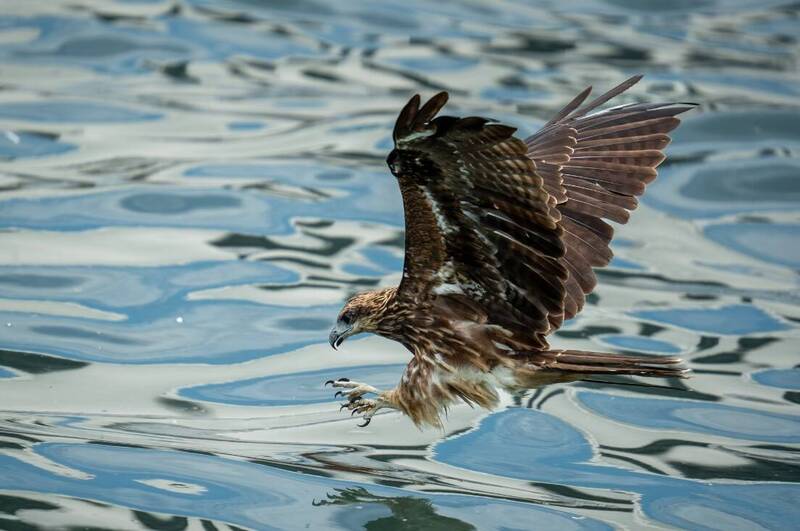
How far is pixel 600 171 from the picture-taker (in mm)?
7137

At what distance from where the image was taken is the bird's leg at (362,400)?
23.0ft

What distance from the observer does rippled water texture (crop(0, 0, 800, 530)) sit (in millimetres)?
6480

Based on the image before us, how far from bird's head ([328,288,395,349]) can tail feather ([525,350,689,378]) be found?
38.0 inches

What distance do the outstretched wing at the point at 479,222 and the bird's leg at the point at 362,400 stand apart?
1.85 feet

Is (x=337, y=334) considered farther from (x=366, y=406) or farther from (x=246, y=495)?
(x=246, y=495)

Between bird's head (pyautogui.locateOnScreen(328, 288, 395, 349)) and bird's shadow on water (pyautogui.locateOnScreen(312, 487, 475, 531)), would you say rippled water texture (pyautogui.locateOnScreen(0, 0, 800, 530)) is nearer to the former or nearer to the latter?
bird's shadow on water (pyautogui.locateOnScreen(312, 487, 475, 531))

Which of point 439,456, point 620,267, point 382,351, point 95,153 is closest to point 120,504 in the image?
point 439,456

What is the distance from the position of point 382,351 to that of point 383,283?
941mm

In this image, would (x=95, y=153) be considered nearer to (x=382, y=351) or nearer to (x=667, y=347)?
(x=382, y=351)

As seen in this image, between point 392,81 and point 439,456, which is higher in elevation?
point 392,81

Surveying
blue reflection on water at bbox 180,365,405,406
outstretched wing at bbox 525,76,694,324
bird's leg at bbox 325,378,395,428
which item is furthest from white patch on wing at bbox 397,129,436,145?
blue reflection on water at bbox 180,365,405,406

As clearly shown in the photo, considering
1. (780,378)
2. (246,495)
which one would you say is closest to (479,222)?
(246,495)

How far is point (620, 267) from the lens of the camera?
9945 millimetres

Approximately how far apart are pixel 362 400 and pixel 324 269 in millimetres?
2601
